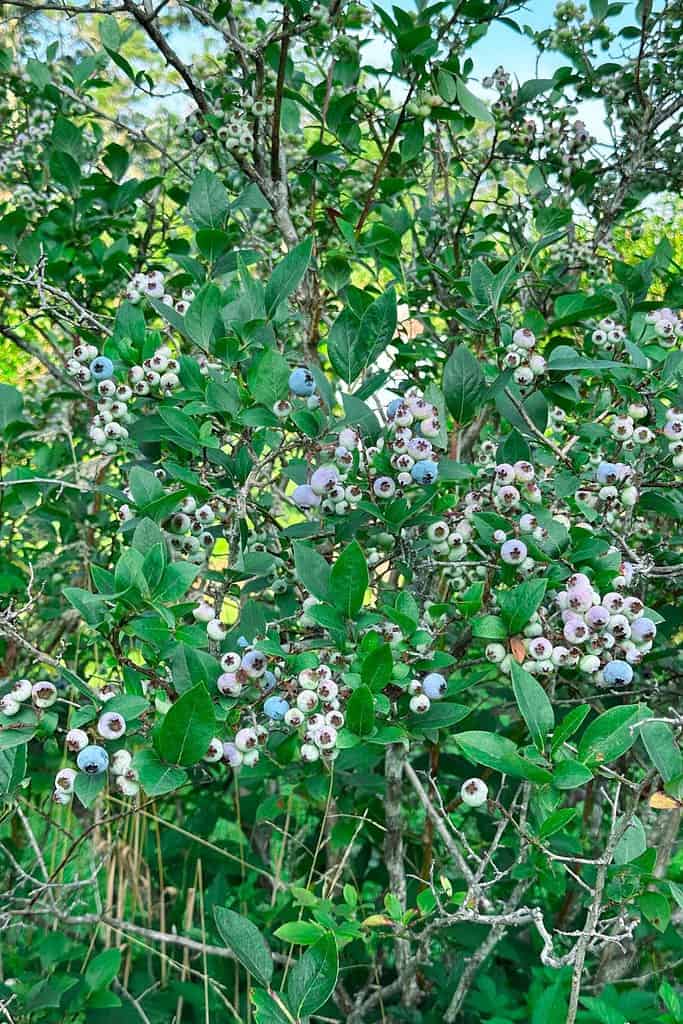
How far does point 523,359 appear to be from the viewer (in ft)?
4.58

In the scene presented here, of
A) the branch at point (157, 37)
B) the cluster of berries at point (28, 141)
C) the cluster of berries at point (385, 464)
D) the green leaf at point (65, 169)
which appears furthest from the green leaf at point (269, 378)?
the cluster of berries at point (28, 141)

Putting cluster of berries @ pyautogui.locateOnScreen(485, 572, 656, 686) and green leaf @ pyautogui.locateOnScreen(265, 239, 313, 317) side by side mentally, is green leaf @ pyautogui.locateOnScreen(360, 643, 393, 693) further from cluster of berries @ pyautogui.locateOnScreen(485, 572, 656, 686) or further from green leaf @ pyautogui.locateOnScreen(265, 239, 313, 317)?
green leaf @ pyautogui.locateOnScreen(265, 239, 313, 317)

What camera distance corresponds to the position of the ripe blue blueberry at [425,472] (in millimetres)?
1187

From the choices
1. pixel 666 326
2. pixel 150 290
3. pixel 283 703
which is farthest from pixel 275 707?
pixel 666 326

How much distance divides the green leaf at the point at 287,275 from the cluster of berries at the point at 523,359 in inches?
12.9

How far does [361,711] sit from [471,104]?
3.71 feet

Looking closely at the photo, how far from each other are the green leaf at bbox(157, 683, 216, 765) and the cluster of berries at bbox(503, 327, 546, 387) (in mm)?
685

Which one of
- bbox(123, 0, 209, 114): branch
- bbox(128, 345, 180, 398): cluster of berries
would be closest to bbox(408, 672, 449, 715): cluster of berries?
bbox(128, 345, 180, 398): cluster of berries

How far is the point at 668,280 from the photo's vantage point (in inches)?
73.2

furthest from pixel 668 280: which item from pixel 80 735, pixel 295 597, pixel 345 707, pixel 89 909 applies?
pixel 89 909

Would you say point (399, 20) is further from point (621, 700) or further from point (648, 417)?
point (621, 700)

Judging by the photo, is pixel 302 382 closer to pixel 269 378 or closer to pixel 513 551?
pixel 269 378

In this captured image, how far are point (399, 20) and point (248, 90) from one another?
15.6 inches

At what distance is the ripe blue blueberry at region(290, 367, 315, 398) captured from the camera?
126cm
